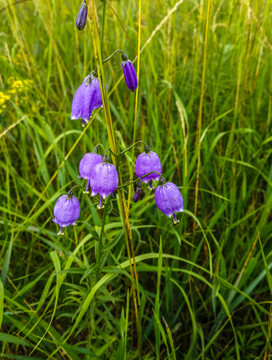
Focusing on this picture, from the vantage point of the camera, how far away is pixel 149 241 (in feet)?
6.66

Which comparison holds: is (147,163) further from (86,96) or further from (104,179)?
(86,96)

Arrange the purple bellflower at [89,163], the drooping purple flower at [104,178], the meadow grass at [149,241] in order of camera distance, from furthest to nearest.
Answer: the meadow grass at [149,241] → the purple bellflower at [89,163] → the drooping purple flower at [104,178]

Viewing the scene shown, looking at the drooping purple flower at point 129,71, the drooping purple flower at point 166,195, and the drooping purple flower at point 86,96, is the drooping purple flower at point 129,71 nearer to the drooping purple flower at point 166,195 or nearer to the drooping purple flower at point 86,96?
the drooping purple flower at point 86,96

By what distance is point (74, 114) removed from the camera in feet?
4.45

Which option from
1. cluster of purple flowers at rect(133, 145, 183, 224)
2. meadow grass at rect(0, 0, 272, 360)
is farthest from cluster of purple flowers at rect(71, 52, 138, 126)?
cluster of purple flowers at rect(133, 145, 183, 224)

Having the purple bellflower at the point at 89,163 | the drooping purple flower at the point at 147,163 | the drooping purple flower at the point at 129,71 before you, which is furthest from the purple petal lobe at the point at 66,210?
the drooping purple flower at the point at 129,71

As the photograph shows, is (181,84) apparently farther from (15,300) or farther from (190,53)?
(15,300)

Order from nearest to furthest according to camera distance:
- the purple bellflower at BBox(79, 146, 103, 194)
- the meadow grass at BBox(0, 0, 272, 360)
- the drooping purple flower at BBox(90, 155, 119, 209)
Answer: the drooping purple flower at BBox(90, 155, 119, 209) < the purple bellflower at BBox(79, 146, 103, 194) < the meadow grass at BBox(0, 0, 272, 360)

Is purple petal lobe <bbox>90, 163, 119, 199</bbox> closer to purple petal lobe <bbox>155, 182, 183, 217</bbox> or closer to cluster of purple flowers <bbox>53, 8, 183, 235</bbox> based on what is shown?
cluster of purple flowers <bbox>53, 8, 183, 235</bbox>

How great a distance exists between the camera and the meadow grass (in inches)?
62.7

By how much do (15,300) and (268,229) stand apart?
130cm

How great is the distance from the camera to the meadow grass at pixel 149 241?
1.59m

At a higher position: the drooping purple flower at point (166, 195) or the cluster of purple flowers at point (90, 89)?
the cluster of purple flowers at point (90, 89)

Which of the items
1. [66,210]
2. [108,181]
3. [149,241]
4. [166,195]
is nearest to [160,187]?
[166,195]
